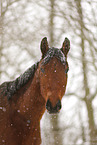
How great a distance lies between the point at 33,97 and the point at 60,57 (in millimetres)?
353

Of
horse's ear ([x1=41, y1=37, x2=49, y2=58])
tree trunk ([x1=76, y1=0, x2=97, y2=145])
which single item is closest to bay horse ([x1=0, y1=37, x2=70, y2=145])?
horse's ear ([x1=41, y1=37, x2=49, y2=58])

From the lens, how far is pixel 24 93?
1208mm

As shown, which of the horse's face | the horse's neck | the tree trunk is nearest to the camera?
the horse's face

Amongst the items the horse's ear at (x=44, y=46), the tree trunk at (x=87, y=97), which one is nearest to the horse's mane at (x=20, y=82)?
the horse's ear at (x=44, y=46)

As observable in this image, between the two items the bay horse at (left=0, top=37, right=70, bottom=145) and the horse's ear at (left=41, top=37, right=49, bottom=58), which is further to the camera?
the horse's ear at (left=41, top=37, right=49, bottom=58)

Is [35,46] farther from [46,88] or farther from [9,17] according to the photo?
[46,88]

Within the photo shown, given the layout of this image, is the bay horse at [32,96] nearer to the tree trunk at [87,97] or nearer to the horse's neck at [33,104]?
the horse's neck at [33,104]

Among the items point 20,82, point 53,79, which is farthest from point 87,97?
point 53,79

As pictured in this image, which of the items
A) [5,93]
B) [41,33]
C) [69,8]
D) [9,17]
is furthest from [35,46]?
[5,93]

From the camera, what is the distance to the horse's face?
0.95 metres

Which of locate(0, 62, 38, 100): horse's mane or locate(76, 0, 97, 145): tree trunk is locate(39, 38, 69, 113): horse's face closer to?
locate(0, 62, 38, 100): horse's mane

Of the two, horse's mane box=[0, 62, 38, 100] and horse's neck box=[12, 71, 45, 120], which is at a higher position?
horse's mane box=[0, 62, 38, 100]

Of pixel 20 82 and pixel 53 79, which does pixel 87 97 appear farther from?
pixel 53 79

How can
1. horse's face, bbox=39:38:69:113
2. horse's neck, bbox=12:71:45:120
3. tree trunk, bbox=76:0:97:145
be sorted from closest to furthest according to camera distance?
horse's face, bbox=39:38:69:113
horse's neck, bbox=12:71:45:120
tree trunk, bbox=76:0:97:145
